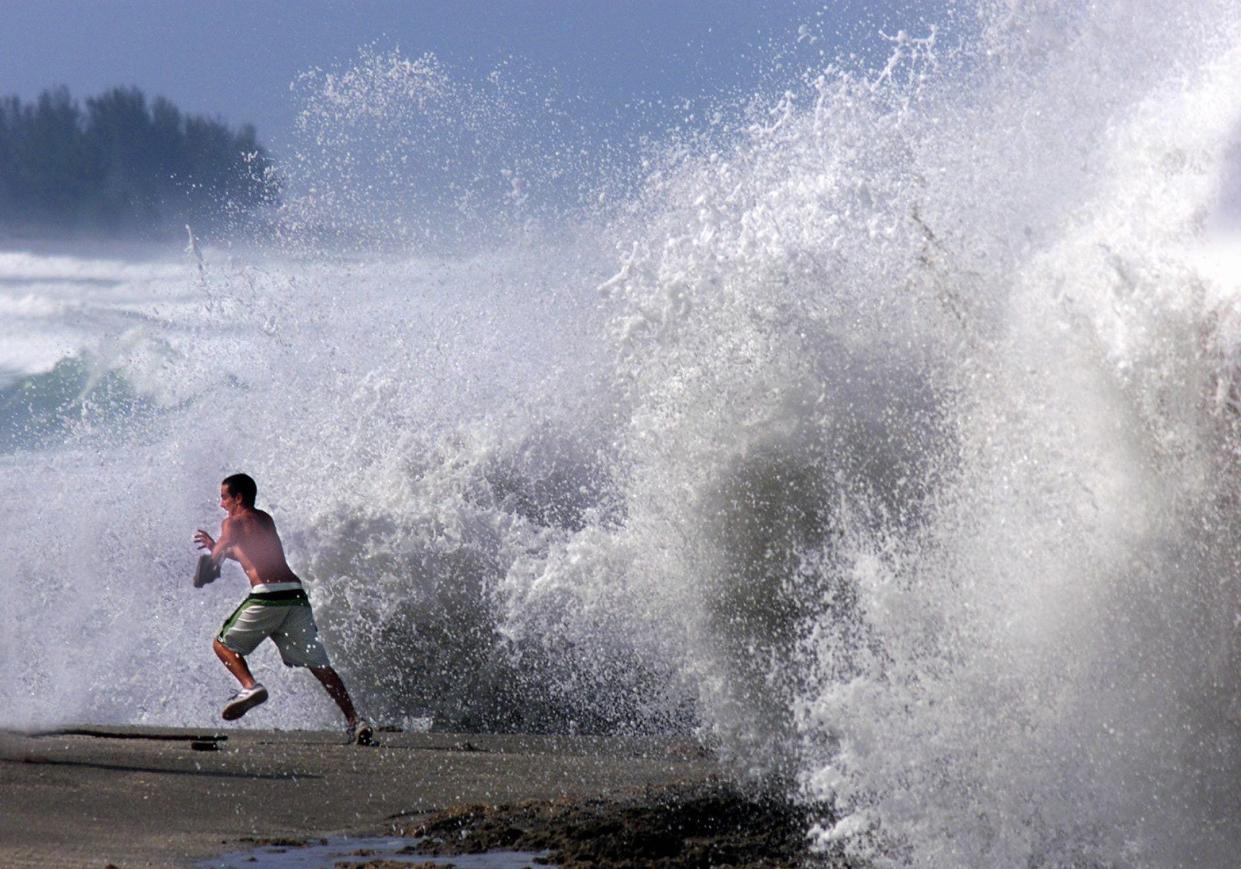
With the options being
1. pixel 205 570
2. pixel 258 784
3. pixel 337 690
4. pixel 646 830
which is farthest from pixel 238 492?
pixel 646 830

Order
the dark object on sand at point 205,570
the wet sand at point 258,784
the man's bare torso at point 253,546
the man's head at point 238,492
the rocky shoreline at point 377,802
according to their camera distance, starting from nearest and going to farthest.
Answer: the rocky shoreline at point 377,802
the wet sand at point 258,784
the dark object on sand at point 205,570
the man's bare torso at point 253,546
the man's head at point 238,492

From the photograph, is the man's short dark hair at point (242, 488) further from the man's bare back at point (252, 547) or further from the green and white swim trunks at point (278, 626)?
the green and white swim trunks at point (278, 626)

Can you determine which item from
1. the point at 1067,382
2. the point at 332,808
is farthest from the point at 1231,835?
the point at 332,808

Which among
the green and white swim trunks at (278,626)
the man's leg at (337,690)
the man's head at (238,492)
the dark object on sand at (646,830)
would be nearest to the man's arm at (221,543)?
the man's head at (238,492)

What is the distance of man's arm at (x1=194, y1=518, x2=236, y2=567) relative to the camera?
346 inches

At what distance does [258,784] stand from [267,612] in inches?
69.9

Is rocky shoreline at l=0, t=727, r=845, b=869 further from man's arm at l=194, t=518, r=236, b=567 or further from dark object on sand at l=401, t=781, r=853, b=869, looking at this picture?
man's arm at l=194, t=518, r=236, b=567

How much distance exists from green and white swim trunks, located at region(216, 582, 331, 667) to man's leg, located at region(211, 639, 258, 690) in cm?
4

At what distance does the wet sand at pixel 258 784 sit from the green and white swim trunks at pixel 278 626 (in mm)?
531

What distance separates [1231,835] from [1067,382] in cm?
179

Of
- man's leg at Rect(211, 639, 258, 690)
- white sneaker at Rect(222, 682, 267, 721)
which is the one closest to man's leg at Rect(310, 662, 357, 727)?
man's leg at Rect(211, 639, 258, 690)

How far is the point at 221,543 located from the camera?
29.0ft

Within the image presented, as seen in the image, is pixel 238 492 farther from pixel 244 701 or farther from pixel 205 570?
pixel 244 701

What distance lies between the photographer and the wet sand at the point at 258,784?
594cm
